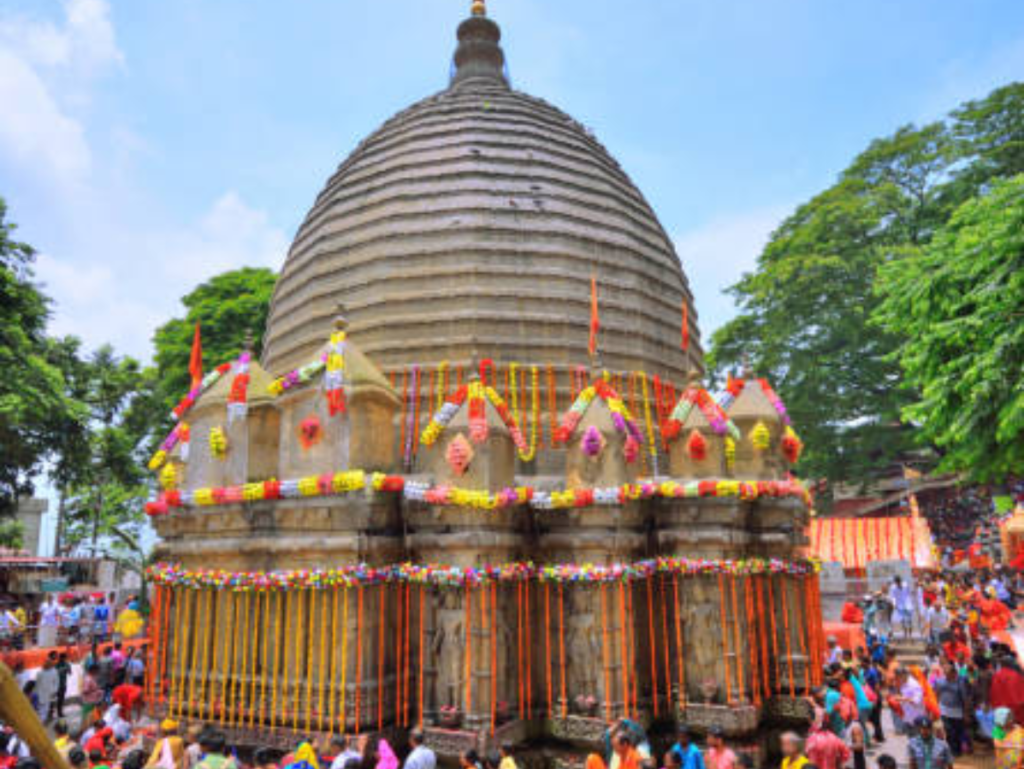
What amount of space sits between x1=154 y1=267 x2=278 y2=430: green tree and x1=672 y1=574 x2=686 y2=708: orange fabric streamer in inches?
706

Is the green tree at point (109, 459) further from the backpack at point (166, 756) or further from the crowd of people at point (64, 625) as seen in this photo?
the backpack at point (166, 756)

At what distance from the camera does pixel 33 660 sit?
601 inches

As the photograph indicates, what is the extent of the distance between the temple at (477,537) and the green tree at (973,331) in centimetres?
251

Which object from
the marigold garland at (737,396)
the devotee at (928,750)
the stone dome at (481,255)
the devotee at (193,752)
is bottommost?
the devotee at (928,750)

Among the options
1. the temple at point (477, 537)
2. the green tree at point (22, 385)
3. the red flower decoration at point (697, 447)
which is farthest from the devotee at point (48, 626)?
the red flower decoration at point (697, 447)

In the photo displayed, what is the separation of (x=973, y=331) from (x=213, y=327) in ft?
72.0

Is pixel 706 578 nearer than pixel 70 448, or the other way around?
pixel 706 578

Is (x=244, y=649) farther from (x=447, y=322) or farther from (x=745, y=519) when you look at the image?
(x=745, y=519)

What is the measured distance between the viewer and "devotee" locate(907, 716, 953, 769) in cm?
806

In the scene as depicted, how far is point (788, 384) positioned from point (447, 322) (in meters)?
17.5

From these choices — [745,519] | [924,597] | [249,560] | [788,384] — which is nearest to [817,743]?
[745,519]

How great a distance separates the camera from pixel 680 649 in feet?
31.0

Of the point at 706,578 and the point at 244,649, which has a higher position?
the point at 706,578

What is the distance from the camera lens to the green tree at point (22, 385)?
15.1 metres
